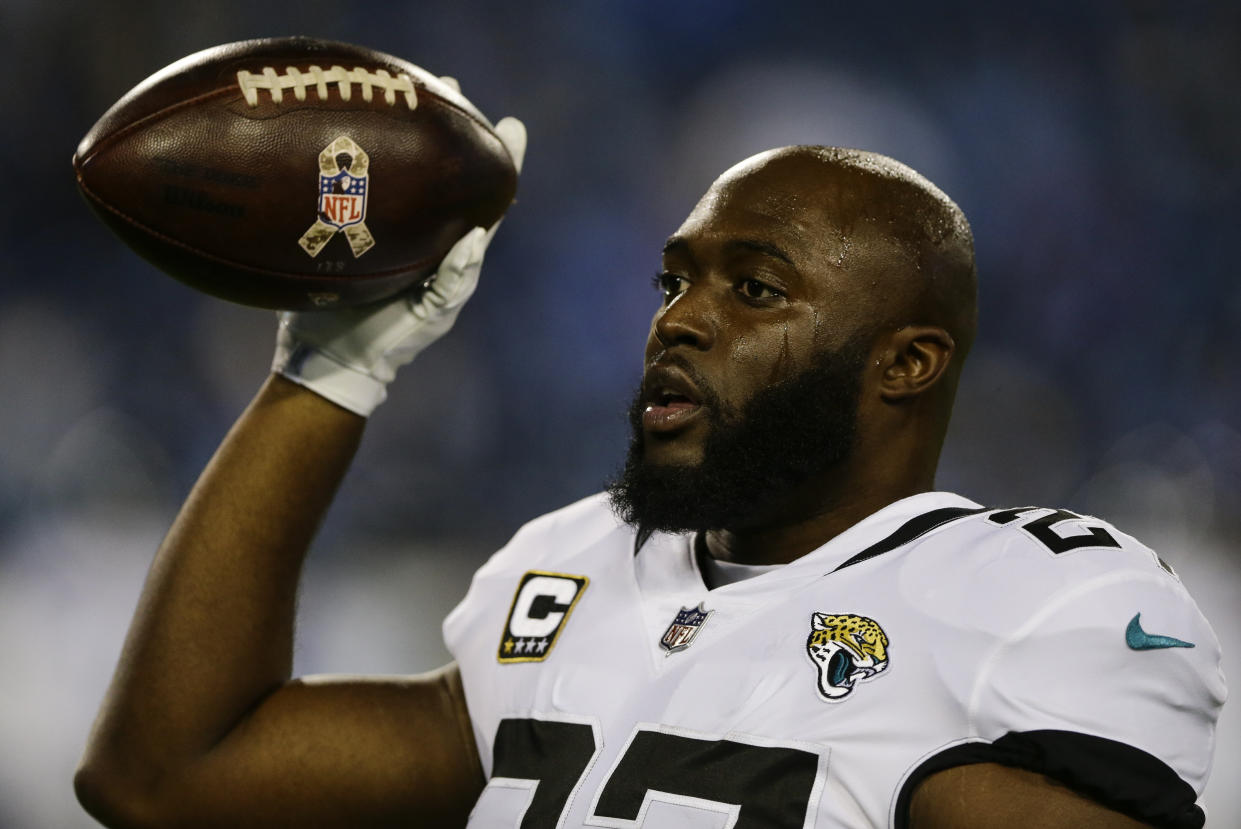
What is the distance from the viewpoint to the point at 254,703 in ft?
5.35

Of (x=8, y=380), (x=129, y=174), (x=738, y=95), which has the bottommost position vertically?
(x=8, y=380)

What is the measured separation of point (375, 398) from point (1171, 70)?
2927 mm

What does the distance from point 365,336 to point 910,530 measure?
0.75m

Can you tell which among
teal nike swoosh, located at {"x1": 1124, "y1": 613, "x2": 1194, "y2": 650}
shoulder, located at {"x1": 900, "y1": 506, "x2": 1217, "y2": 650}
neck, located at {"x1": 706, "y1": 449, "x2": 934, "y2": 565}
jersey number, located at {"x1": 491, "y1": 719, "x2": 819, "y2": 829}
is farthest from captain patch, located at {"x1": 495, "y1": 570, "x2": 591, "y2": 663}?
teal nike swoosh, located at {"x1": 1124, "y1": 613, "x2": 1194, "y2": 650}

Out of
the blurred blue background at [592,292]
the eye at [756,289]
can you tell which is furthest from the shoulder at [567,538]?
the blurred blue background at [592,292]

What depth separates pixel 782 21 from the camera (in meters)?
4.07

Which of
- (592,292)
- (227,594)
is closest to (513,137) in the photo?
(227,594)

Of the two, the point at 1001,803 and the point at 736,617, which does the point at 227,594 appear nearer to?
the point at 736,617

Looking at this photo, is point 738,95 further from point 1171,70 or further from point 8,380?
point 8,380

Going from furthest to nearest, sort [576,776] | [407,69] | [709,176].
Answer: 1. [709,176]
2. [407,69]
3. [576,776]

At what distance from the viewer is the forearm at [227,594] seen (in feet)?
5.15

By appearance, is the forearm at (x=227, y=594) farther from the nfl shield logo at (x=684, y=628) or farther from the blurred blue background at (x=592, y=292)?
the blurred blue background at (x=592, y=292)

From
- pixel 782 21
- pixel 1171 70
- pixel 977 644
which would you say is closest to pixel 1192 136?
pixel 1171 70

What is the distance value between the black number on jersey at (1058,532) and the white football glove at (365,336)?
73 cm
